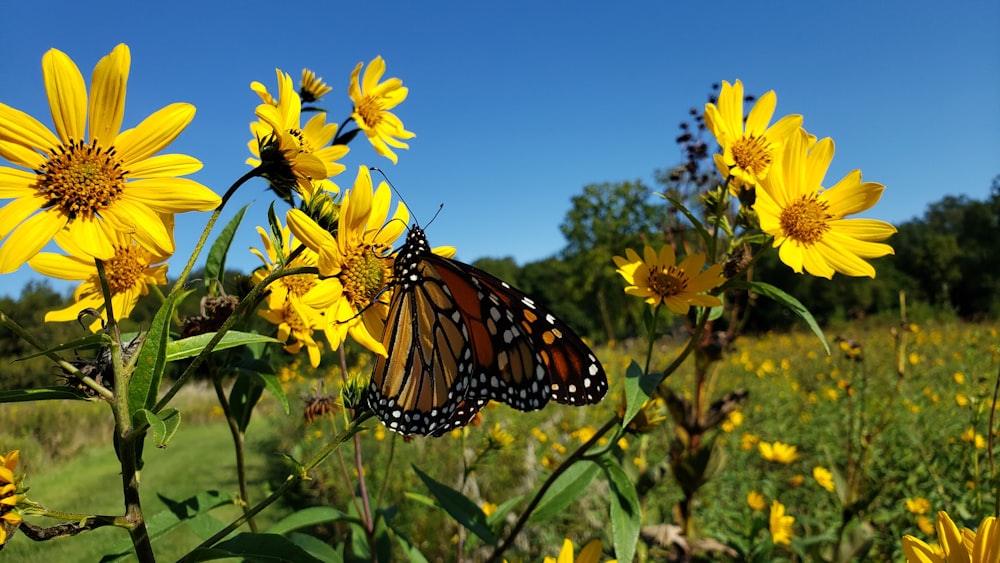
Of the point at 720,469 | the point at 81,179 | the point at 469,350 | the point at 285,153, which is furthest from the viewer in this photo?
the point at 720,469

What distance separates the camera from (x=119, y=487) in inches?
119

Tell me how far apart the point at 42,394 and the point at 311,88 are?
104 cm

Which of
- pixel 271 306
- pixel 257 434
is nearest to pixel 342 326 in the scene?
pixel 271 306

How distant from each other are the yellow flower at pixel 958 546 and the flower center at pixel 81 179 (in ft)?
3.35

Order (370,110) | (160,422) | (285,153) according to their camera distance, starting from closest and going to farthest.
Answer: (160,422), (285,153), (370,110)

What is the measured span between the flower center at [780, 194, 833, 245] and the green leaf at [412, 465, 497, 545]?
867 millimetres

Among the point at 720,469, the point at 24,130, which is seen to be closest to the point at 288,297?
the point at 24,130

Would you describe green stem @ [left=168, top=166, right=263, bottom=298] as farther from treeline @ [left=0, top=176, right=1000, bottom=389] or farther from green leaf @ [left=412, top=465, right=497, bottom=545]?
treeline @ [left=0, top=176, right=1000, bottom=389]

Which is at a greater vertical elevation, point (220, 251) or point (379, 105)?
point (379, 105)

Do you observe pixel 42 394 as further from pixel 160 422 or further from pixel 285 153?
pixel 285 153

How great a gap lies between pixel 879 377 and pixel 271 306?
5.75 meters

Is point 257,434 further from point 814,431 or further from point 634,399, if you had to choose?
point 634,399

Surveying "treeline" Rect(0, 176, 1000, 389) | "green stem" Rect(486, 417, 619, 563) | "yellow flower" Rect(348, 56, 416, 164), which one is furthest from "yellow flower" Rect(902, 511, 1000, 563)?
"treeline" Rect(0, 176, 1000, 389)

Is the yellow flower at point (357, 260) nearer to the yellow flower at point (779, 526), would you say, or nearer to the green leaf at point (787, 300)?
the green leaf at point (787, 300)
